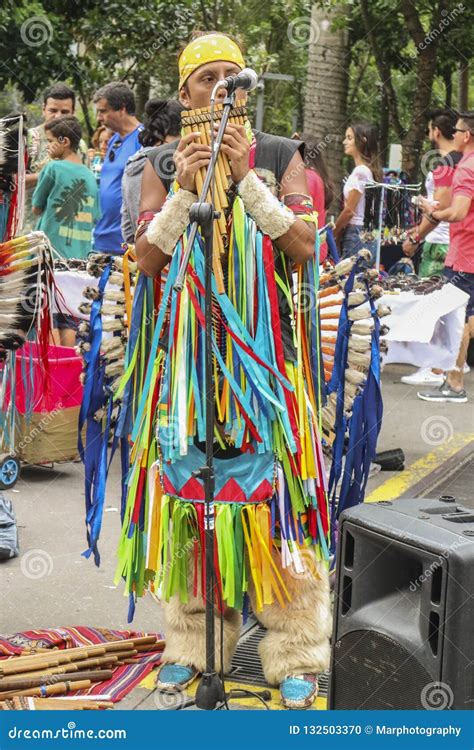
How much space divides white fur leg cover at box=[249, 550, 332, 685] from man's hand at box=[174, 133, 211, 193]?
117 centimetres

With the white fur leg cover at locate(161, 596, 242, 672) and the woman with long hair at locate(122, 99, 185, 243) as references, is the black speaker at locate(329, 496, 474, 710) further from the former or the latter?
the woman with long hair at locate(122, 99, 185, 243)

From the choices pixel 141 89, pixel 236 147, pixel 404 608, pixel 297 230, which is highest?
pixel 141 89

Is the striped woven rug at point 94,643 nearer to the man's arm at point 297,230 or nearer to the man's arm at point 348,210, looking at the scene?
the man's arm at point 297,230

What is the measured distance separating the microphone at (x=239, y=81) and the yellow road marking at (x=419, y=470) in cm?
293

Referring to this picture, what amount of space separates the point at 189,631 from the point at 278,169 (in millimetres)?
1448

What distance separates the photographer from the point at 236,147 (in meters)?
3.27

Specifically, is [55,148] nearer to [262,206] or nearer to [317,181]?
[317,181]

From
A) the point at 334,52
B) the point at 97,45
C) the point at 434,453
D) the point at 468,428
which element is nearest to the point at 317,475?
the point at 434,453

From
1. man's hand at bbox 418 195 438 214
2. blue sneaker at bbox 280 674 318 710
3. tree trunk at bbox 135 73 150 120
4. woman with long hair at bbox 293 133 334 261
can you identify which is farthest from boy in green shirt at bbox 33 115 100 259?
tree trunk at bbox 135 73 150 120

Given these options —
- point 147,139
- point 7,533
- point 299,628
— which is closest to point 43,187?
point 147,139

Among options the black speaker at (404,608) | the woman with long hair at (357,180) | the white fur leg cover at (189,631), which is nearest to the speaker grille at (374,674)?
the black speaker at (404,608)

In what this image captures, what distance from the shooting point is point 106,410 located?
4.06 metres

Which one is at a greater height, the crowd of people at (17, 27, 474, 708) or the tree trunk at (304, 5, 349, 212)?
the tree trunk at (304, 5, 349, 212)

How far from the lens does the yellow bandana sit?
3.38m
